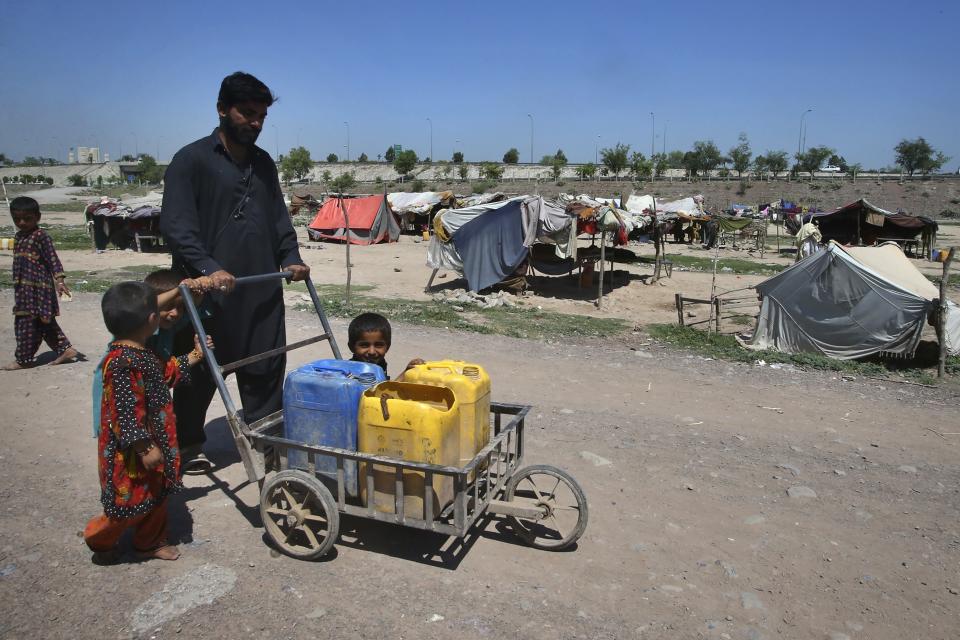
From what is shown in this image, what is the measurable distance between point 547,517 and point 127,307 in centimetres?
212

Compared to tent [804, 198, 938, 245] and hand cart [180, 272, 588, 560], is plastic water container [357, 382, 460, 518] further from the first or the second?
tent [804, 198, 938, 245]

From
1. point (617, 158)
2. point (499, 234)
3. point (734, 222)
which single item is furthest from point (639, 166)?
point (499, 234)

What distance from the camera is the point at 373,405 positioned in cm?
280

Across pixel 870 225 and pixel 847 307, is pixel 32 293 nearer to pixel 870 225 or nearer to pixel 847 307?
pixel 847 307

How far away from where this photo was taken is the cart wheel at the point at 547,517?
10.2 ft

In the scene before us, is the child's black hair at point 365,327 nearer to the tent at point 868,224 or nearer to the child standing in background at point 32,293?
the child standing in background at point 32,293

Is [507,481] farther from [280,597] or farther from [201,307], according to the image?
[201,307]

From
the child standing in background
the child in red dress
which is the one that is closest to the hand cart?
the child in red dress

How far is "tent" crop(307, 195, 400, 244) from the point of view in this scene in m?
25.1

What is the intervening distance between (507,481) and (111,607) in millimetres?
1791

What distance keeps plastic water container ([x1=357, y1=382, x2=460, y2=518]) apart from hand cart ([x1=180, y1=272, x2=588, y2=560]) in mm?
28

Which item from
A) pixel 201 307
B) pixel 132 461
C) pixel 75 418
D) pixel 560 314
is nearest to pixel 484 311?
pixel 560 314

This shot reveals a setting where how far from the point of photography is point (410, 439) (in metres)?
2.75

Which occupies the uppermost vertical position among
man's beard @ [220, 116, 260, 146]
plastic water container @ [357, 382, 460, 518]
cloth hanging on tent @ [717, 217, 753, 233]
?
man's beard @ [220, 116, 260, 146]
